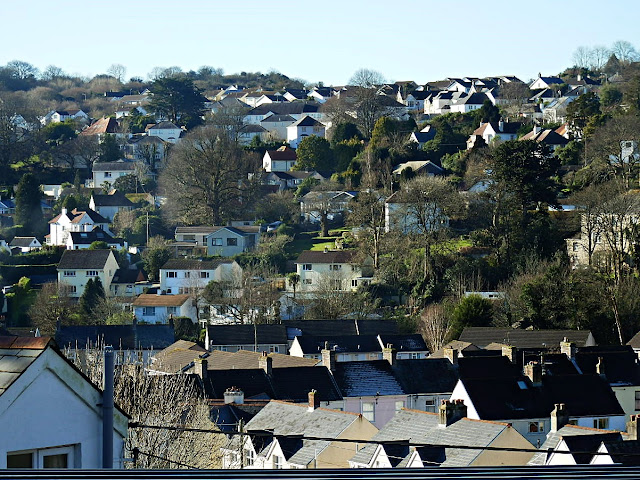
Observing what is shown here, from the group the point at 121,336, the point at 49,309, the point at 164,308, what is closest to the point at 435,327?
the point at 121,336

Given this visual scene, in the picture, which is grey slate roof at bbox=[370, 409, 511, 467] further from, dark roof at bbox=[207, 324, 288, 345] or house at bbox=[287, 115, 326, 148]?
house at bbox=[287, 115, 326, 148]

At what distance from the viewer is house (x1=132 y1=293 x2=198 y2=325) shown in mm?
49750

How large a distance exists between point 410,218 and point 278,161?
87.3 ft

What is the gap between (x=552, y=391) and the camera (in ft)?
94.1

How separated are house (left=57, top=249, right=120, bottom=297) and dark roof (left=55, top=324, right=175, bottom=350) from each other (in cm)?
887

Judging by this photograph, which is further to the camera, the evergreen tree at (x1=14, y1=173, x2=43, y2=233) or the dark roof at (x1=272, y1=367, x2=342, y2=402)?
the evergreen tree at (x1=14, y1=173, x2=43, y2=233)

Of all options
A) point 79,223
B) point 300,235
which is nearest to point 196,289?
point 300,235

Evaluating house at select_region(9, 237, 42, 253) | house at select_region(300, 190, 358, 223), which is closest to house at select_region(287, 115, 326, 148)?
house at select_region(300, 190, 358, 223)

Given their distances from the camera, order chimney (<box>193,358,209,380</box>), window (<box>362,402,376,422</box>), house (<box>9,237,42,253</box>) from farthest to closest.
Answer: house (<box>9,237,42,253</box>)
window (<box>362,402,376,422</box>)
chimney (<box>193,358,209,380</box>)

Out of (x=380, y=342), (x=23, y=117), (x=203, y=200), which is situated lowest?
(x=380, y=342)

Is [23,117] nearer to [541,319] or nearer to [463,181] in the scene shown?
[463,181]

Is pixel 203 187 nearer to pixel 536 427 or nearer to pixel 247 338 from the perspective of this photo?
pixel 247 338

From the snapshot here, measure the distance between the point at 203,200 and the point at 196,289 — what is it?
43.3 feet

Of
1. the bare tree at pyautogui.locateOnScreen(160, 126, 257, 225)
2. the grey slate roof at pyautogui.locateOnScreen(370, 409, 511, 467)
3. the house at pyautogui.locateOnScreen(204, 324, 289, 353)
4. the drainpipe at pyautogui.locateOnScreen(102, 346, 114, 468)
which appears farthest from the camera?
the bare tree at pyautogui.locateOnScreen(160, 126, 257, 225)
